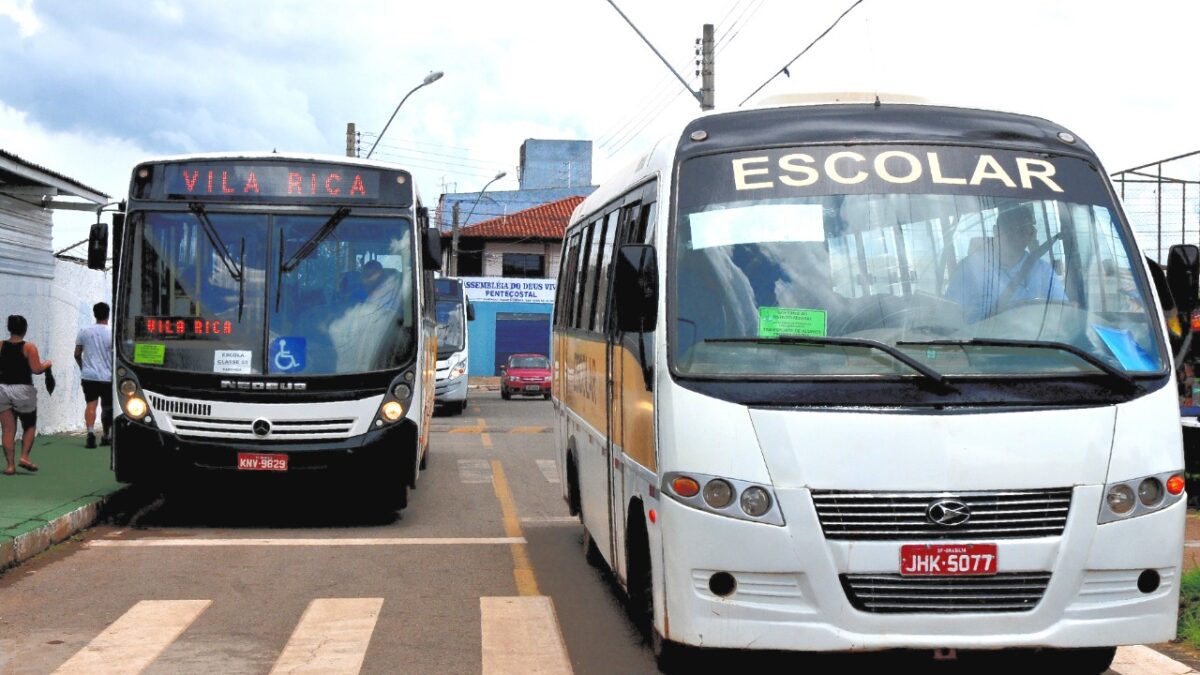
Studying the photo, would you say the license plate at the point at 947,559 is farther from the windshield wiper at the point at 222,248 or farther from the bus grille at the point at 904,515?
the windshield wiper at the point at 222,248

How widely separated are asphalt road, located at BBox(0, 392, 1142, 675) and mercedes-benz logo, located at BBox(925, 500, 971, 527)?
607 millimetres

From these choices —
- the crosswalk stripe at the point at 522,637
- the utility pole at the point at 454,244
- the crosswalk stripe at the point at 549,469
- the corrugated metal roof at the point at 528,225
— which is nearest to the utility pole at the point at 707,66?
the crosswalk stripe at the point at 549,469

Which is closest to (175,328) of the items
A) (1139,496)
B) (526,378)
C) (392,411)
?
(392,411)

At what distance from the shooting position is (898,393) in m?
6.13

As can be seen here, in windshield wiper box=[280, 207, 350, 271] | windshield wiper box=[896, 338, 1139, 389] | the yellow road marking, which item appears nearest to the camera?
windshield wiper box=[896, 338, 1139, 389]

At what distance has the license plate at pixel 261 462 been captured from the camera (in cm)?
1234

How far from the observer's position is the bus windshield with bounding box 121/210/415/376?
12414 mm

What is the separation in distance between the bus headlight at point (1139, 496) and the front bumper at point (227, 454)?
7.55 meters

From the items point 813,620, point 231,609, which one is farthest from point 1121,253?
point 231,609

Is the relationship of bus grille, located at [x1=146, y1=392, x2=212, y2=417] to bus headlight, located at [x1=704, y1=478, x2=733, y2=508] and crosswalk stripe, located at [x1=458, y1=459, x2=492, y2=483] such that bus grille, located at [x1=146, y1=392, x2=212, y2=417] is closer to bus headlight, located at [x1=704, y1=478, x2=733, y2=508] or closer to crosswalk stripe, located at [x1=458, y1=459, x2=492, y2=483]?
crosswalk stripe, located at [x1=458, y1=459, x2=492, y2=483]

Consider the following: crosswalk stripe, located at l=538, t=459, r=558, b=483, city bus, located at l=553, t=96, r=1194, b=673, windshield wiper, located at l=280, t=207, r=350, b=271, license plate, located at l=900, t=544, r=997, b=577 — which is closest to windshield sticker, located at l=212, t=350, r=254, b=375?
windshield wiper, located at l=280, t=207, r=350, b=271

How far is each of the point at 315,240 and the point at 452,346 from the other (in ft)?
67.8

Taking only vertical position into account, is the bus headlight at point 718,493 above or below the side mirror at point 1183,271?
below

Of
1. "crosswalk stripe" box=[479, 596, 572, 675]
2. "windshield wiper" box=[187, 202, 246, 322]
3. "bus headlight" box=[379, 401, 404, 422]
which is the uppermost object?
"windshield wiper" box=[187, 202, 246, 322]
